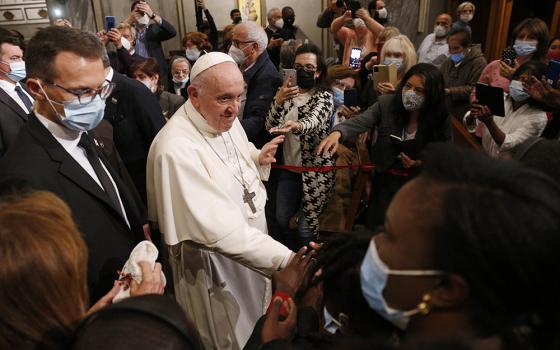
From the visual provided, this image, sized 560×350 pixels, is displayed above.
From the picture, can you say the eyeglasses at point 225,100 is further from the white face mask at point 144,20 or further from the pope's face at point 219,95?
the white face mask at point 144,20

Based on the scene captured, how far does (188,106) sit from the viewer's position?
2359 millimetres

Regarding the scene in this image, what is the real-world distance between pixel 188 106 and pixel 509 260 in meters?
1.97

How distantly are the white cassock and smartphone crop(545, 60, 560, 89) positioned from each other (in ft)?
7.78

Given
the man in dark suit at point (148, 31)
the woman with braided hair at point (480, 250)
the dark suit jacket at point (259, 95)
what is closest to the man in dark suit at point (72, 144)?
the woman with braided hair at point (480, 250)

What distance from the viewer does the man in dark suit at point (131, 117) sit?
3.07 meters

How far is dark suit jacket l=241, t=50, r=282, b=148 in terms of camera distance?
3.63m

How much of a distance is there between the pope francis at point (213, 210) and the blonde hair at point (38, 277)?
99 centimetres

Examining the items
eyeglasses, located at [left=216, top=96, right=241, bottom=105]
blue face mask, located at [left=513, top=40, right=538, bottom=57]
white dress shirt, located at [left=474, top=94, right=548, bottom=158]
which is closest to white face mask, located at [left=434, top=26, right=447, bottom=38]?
blue face mask, located at [left=513, top=40, right=538, bottom=57]

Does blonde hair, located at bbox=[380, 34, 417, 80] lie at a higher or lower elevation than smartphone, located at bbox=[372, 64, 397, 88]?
higher

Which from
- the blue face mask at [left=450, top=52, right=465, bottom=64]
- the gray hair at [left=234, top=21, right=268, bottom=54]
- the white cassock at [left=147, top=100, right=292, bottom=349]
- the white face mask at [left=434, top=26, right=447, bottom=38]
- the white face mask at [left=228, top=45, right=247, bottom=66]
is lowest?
the white cassock at [left=147, top=100, right=292, bottom=349]

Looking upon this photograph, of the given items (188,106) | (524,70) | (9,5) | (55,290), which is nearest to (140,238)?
(188,106)

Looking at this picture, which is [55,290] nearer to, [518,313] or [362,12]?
[518,313]

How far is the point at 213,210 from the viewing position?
6.70 feet

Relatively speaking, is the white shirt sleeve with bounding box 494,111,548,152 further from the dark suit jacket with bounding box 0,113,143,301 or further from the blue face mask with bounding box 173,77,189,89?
the blue face mask with bounding box 173,77,189,89
